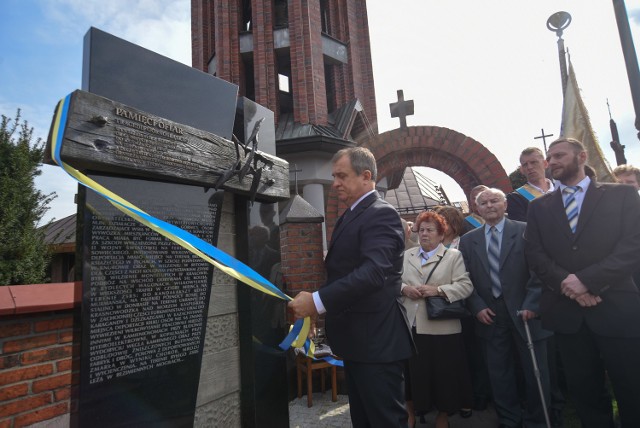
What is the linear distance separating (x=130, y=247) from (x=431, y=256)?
8.57 feet

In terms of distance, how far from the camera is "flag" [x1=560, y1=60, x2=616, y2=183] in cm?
530

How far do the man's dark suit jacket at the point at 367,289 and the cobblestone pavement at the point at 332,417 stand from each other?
193 cm

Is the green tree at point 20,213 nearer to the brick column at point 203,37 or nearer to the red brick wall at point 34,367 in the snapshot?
the red brick wall at point 34,367

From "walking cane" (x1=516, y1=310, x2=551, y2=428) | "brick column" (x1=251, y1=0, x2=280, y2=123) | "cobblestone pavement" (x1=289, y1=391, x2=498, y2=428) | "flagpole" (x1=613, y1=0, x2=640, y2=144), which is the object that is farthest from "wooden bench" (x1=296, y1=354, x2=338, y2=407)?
"brick column" (x1=251, y1=0, x2=280, y2=123)

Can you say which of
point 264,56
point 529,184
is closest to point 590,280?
point 529,184

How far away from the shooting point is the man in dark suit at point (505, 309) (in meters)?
3.06

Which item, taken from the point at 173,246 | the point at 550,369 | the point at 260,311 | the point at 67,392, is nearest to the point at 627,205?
the point at 550,369

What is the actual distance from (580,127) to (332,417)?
5697 mm

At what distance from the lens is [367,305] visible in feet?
6.70

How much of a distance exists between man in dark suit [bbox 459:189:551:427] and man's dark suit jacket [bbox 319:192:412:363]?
5.06 feet

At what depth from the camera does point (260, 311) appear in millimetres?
2783

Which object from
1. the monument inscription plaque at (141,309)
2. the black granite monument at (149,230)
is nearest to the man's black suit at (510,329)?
the black granite monument at (149,230)

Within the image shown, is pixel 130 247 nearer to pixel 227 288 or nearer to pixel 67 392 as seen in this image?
pixel 227 288

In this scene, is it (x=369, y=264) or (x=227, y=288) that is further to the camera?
(x=227, y=288)
